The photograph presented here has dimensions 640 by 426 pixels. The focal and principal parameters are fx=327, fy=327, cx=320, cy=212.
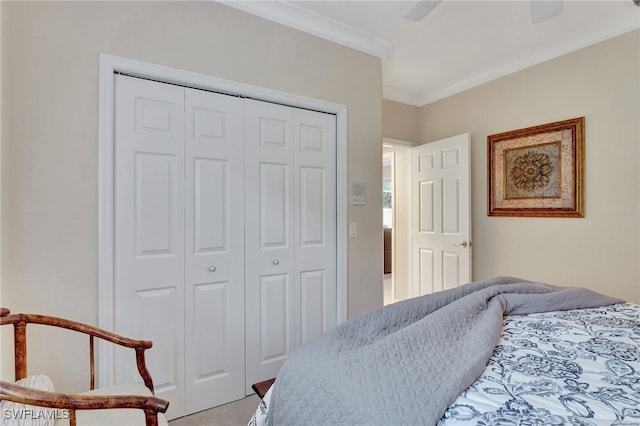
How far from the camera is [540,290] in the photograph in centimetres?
169

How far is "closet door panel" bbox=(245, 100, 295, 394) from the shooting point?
214cm

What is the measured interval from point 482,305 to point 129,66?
6.89ft

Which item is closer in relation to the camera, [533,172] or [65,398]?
[65,398]

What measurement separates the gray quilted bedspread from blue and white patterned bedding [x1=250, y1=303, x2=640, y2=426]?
0.16 feet

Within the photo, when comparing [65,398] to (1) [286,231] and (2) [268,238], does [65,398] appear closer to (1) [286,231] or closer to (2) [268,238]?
(2) [268,238]

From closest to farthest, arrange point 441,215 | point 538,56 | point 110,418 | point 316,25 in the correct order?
point 110,418 → point 316,25 → point 538,56 → point 441,215

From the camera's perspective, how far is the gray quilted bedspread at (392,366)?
2.67 feet

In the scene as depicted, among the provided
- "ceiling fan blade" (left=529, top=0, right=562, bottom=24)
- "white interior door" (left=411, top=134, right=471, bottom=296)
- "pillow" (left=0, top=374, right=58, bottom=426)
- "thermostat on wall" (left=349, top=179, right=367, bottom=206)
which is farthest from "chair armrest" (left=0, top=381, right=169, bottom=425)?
"white interior door" (left=411, top=134, right=471, bottom=296)

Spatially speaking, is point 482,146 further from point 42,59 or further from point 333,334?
point 42,59

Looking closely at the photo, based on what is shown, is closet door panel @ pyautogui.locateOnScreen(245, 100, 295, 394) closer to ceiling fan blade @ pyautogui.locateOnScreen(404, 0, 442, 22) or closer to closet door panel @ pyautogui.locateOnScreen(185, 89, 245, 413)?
closet door panel @ pyautogui.locateOnScreen(185, 89, 245, 413)

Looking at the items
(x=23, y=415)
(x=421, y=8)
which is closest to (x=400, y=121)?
(x=421, y=8)

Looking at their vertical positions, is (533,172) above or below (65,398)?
above

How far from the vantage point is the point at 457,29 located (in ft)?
8.14

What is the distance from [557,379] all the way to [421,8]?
167cm
